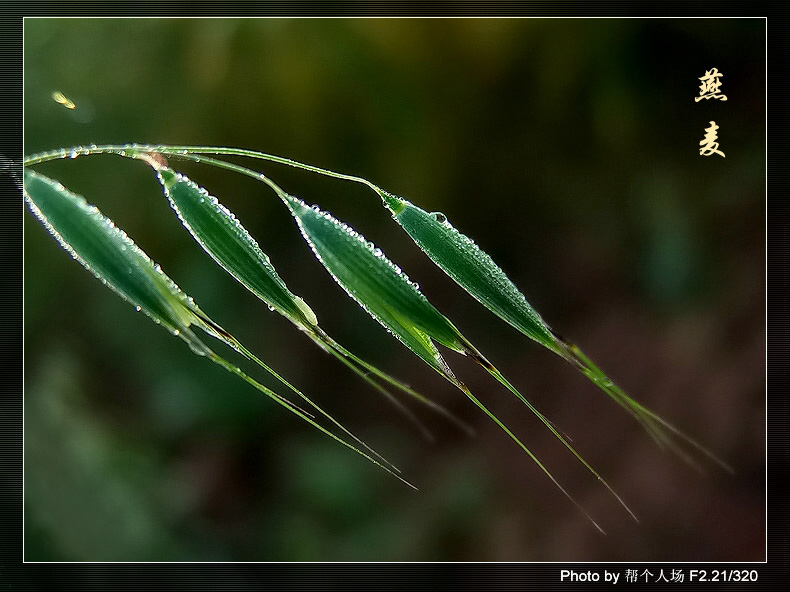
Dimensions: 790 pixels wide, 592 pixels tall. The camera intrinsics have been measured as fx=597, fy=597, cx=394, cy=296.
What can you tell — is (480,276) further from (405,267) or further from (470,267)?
(405,267)

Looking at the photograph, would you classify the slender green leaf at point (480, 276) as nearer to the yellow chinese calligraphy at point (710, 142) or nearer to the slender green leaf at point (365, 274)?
the slender green leaf at point (365, 274)

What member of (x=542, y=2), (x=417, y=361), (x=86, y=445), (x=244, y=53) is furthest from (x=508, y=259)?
(x=86, y=445)

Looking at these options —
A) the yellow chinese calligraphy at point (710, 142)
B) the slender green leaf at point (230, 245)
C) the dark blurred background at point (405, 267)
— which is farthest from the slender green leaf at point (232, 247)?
the yellow chinese calligraphy at point (710, 142)

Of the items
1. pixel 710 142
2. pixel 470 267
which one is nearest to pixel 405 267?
pixel 710 142

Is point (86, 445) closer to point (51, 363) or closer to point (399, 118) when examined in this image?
point (51, 363)

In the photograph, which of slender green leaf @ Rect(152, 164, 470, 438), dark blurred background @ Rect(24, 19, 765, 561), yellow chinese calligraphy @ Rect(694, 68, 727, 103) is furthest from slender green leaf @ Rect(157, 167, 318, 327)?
yellow chinese calligraphy @ Rect(694, 68, 727, 103)

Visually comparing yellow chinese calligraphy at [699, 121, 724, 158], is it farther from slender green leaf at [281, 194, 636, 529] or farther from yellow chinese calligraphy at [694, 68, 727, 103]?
slender green leaf at [281, 194, 636, 529]
